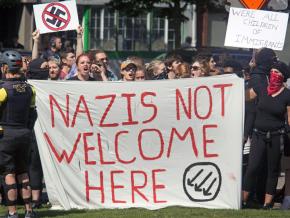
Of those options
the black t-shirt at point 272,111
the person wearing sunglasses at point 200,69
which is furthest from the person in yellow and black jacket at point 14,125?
the black t-shirt at point 272,111

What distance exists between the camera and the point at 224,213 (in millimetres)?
12008

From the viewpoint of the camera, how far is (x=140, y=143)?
A: 494 inches

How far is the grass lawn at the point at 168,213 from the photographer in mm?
11836

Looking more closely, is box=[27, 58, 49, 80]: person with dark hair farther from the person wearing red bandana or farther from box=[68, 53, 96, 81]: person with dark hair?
the person wearing red bandana

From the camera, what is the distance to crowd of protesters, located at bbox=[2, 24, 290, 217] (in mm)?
12969

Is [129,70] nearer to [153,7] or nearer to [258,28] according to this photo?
[258,28]

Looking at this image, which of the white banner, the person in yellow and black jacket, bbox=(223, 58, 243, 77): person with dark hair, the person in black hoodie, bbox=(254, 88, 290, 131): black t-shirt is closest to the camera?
the person in yellow and black jacket

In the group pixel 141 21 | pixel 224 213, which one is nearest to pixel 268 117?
pixel 224 213

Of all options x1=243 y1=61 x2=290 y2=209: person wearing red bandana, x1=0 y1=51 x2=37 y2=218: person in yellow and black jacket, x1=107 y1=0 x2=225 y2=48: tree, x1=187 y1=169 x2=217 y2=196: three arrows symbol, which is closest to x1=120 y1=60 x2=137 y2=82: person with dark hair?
x1=243 y1=61 x2=290 y2=209: person wearing red bandana

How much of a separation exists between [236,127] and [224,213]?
1059 mm

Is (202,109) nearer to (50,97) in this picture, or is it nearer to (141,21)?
(50,97)

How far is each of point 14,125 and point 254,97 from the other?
135 inches

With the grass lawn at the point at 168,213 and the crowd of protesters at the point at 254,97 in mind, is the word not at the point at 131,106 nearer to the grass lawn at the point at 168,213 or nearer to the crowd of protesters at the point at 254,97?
the crowd of protesters at the point at 254,97

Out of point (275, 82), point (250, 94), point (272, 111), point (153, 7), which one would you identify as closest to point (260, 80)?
point (250, 94)
